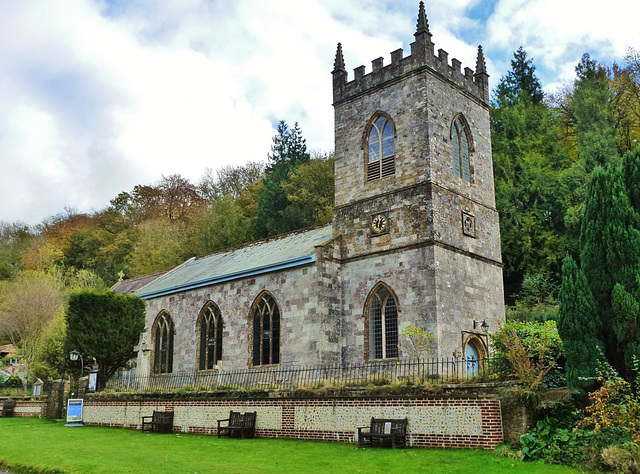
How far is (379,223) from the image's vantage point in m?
22.4

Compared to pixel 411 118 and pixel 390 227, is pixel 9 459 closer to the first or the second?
pixel 390 227

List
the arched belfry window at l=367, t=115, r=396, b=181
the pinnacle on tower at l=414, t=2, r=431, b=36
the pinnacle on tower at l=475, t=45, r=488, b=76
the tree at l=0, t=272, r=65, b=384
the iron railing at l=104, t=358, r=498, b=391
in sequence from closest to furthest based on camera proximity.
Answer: the iron railing at l=104, t=358, r=498, b=391 < the pinnacle on tower at l=414, t=2, r=431, b=36 < the arched belfry window at l=367, t=115, r=396, b=181 < the pinnacle on tower at l=475, t=45, r=488, b=76 < the tree at l=0, t=272, r=65, b=384

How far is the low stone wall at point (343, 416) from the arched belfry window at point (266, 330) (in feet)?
14.8

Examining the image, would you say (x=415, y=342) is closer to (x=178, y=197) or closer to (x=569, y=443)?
(x=569, y=443)

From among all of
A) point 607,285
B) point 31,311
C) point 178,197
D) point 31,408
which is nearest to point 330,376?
point 607,285

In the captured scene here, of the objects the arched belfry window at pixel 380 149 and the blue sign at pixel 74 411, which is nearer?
the arched belfry window at pixel 380 149

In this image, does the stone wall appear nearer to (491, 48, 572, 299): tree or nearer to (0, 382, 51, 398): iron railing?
(0, 382, 51, 398): iron railing

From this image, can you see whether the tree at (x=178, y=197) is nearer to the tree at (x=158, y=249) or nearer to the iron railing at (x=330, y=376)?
the tree at (x=158, y=249)

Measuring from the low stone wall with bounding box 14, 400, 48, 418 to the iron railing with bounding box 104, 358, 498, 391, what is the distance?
12.9ft

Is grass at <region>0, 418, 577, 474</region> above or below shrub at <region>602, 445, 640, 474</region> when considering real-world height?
below

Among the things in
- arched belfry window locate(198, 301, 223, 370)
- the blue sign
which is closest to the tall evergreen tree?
arched belfry window locate(198, 301, 223, 370)

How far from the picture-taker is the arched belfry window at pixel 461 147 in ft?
77.3

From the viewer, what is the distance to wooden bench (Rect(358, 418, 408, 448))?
45.2 feet

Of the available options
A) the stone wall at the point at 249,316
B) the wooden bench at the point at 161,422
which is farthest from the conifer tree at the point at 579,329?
the wooden bench at the point at 161,422
